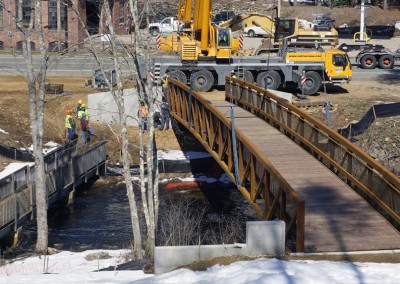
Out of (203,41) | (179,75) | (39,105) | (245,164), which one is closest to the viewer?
(39,105)

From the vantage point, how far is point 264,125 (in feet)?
78.5

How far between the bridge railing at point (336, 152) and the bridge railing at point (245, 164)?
1.76 m

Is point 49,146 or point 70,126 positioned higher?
point 70,126

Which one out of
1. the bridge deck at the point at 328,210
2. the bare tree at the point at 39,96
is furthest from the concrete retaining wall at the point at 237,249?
the bare tree at the point at 39,96

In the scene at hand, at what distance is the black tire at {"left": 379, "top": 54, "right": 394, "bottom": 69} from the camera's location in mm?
47906

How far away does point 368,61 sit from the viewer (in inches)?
1898

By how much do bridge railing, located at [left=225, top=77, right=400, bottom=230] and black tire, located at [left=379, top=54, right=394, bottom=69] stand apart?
23282 mm

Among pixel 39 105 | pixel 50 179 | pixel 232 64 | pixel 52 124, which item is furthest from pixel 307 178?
pixel 232 64

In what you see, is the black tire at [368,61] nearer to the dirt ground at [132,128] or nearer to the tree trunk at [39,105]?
the dirt ground at [132,128]

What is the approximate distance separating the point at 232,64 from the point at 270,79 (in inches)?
82.7

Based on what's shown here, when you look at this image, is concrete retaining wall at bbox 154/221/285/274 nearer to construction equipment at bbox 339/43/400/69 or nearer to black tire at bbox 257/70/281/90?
black tire at bbox 257/70/281/90

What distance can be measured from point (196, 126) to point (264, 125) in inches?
139

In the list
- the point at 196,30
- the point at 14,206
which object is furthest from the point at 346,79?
the point at 14,206

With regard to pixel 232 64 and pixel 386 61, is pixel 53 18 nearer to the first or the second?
pixel 232 64
